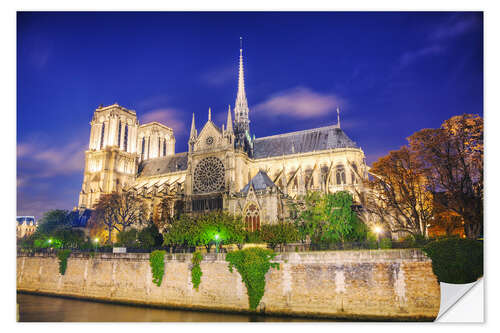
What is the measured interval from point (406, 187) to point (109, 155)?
43552 mm

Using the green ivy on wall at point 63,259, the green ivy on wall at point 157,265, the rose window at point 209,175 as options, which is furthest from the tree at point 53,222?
the green ivy on wall at point 157,265

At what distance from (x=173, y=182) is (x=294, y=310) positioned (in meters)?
32.9

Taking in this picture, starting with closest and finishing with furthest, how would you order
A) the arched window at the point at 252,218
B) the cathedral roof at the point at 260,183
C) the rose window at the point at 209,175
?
the arched window at the point at 252,218 → the cathedral roof at the point at 260,183 → the rose window at the point at 209,175

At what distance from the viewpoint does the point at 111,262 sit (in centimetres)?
2386

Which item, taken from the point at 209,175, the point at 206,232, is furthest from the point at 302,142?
the point at 206,232

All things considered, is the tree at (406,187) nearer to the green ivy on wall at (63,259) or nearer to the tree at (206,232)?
the tree at (206,232)

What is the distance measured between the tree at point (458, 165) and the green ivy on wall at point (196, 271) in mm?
14539

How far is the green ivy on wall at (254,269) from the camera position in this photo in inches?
708

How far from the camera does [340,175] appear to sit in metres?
37.6

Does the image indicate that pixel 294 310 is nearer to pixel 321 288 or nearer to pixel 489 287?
pixel 321 288

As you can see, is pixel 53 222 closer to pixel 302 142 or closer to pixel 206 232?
pixel 206 232

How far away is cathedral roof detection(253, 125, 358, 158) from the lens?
132ft

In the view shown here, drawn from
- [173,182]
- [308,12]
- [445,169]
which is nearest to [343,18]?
[308,12]

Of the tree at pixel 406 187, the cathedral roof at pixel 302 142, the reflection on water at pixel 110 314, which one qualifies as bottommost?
the reflection on water at pixel 110 314
